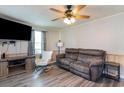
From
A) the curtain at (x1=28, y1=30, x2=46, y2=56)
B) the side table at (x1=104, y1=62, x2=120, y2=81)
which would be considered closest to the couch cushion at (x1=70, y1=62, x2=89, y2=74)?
the side table at (x1=104, y1=62, x2=120, y2=81)

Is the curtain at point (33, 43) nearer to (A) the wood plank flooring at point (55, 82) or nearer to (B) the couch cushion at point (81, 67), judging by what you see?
(A) the wood plank flooring at point (55, 82)

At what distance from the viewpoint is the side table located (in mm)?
3588

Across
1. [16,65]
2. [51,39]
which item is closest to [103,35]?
[51,39]

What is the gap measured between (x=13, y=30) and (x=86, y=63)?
9.59 ft

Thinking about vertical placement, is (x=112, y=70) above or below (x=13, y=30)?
below

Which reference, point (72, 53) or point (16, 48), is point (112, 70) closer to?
point (72, 53)

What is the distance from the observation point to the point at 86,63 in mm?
4270

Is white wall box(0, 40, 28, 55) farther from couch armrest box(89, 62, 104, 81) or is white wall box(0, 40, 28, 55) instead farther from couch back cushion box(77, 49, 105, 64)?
couch armrest box(89, 62, 104, 81)

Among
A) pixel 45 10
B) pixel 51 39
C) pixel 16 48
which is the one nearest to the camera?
pixel 45 10

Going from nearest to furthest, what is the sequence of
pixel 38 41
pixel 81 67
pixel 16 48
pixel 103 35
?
1. pixel 81 67
2. pixel 103 35
3. pixel 16 48
4. pixel 38 41

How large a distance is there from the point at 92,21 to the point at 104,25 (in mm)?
644

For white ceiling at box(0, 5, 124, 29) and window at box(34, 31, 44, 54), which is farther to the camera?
window at box(34, 31, 44, 54)
